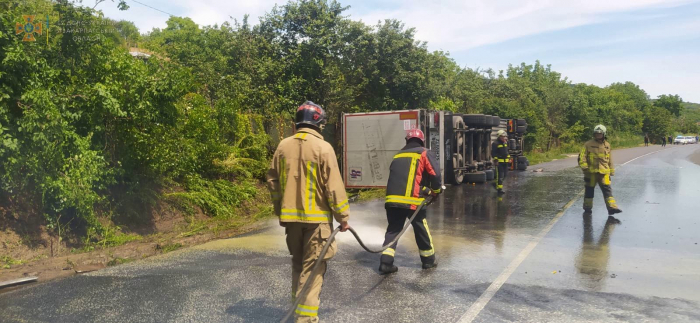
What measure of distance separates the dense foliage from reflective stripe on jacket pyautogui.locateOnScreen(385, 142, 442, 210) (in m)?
4.00

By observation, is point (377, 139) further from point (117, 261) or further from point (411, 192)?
point (117, 261)

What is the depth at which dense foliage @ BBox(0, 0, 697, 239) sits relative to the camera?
698 centimetres

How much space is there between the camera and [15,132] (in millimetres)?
6762

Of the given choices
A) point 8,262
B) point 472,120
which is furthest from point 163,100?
point 472,120

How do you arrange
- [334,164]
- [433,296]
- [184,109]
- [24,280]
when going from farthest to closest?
1. [184,109]
2. [24,280]
3. [433,296]
4. [334,164]

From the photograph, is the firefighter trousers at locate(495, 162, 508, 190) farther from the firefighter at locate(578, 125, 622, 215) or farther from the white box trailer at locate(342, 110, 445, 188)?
the firefighter at locate(578, 125, 622, 215)

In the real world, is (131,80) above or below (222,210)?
above

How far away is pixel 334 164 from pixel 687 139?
95.6 m

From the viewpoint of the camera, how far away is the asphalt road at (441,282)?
15.6 feet

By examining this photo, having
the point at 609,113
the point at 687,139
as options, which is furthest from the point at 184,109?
the point at 687,139

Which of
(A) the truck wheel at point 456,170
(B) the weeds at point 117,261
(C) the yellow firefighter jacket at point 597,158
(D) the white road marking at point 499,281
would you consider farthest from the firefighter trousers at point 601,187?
(B) the weeds at point 117,261

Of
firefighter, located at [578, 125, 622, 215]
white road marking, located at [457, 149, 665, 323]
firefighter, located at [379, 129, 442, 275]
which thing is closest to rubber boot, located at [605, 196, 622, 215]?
firefighter, located at [578, 125, 622, 215]

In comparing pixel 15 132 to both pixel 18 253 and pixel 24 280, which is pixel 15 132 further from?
pixel 24 280

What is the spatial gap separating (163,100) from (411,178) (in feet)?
14.1
